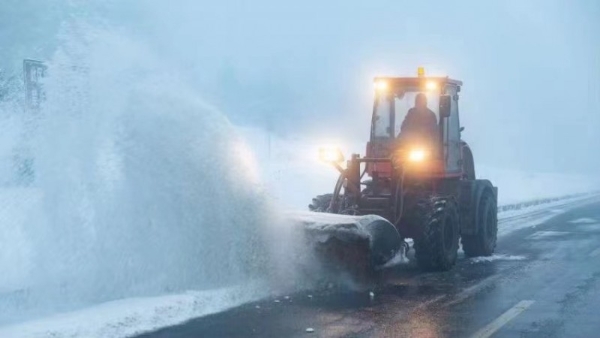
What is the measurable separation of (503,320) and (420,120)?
5208mm

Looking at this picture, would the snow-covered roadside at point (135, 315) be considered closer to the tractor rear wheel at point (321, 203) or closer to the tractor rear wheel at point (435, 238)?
the tractor rear wheel at point (321, 203)

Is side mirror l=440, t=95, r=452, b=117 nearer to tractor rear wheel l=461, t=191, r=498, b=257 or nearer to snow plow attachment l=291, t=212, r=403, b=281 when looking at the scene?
tractor rear wheel l=461, t=191, r=498, b=257

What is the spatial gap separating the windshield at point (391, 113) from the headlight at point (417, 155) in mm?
747

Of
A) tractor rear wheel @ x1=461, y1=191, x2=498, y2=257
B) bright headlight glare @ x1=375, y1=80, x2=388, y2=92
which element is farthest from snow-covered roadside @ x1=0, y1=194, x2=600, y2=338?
tractor rear wheel @ x1=461, y1=191, x2=498, y2=257

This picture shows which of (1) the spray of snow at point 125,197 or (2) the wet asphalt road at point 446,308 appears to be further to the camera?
(1) the spray of snow at point 125,197

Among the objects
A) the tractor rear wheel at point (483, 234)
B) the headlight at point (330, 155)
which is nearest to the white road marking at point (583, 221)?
the tractor rear wheel at point (483, 234)

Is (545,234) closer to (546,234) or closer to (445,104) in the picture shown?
(546,234)

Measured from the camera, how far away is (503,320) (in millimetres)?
8352

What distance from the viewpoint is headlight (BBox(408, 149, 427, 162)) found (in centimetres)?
1266

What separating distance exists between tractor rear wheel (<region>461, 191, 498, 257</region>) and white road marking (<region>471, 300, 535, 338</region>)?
14.8 feet

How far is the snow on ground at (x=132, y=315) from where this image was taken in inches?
300

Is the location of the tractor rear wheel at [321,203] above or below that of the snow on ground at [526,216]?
above

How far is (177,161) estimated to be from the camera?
10.8m

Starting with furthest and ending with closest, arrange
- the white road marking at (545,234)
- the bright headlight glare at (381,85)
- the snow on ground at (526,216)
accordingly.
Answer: the snow on ground at (526,216)
the white road marking at (545,234)
the bright headlight glare at (381,85)
